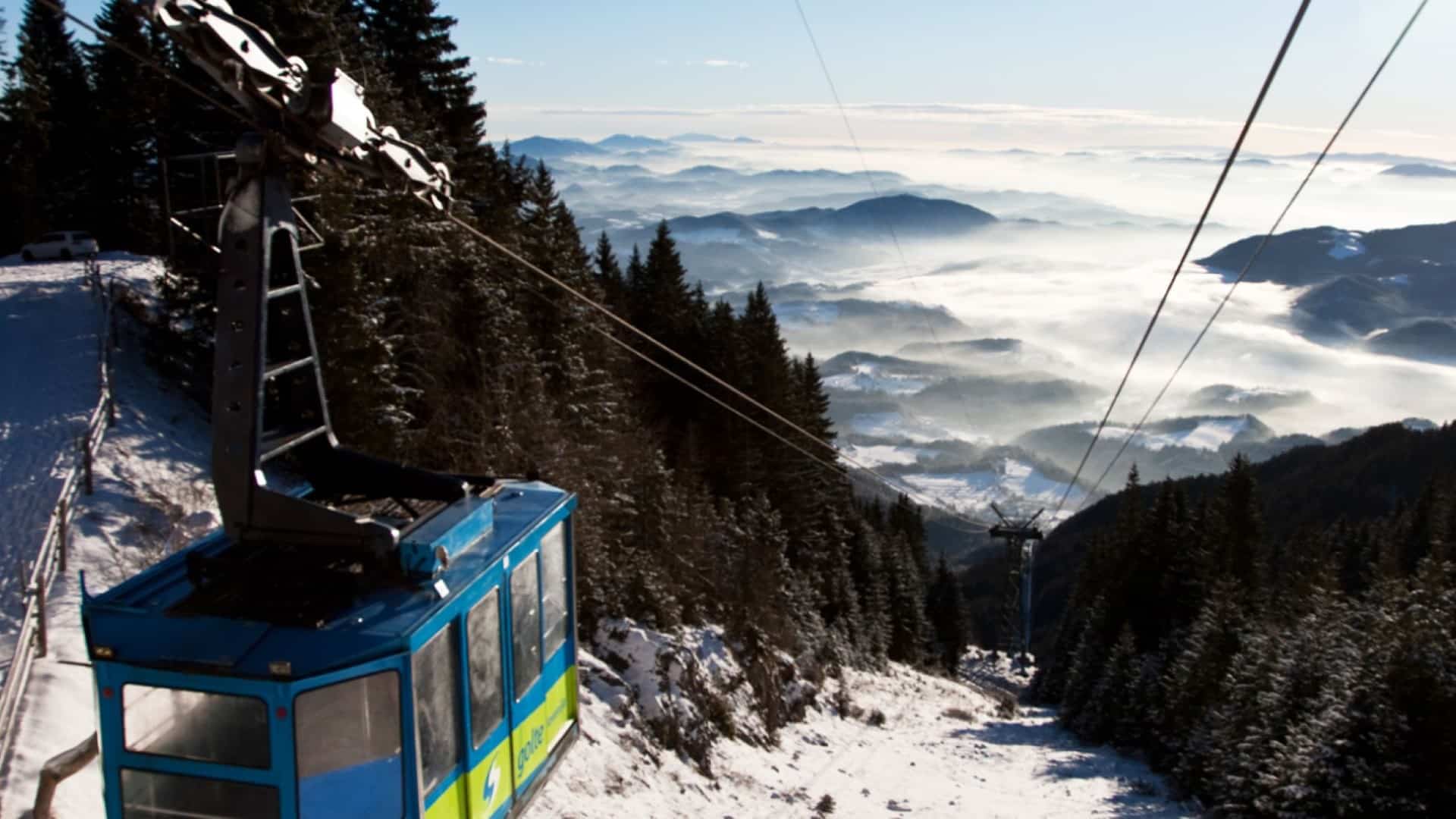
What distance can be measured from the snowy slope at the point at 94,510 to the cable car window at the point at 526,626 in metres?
4.69

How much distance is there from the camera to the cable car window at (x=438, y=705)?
695 cm

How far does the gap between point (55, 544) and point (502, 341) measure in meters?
14.5

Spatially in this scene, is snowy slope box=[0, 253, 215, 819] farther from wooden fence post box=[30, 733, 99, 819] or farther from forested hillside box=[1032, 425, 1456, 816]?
forested hillside box=[1032, 425, 1456, 816]

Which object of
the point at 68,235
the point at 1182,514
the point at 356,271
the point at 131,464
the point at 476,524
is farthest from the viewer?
the point at 1182,514

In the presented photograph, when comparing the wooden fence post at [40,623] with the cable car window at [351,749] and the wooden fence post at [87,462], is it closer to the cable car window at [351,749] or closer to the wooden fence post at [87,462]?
the wooden fence post at [87,462]

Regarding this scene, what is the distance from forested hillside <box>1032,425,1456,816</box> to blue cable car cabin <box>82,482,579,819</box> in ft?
74.6

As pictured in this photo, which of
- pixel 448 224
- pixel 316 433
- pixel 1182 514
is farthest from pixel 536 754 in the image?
pixel 1182 514

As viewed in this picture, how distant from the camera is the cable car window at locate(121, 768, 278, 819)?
6367 mm

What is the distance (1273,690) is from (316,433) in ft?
90.7

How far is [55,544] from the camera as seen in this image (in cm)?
1592

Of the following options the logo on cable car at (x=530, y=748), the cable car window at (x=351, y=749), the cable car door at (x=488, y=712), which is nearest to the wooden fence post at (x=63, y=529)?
the logo on cable car at (x=530, y=748)

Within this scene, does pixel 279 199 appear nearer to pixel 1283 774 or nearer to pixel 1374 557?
pixel 1283 774

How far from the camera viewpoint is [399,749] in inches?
267

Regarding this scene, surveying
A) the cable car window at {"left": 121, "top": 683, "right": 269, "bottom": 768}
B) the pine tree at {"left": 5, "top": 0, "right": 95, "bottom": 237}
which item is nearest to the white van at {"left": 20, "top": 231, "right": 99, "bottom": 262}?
the pine tree at {"left": 5, "top": 0, "right": 95, "bottom": 237}
